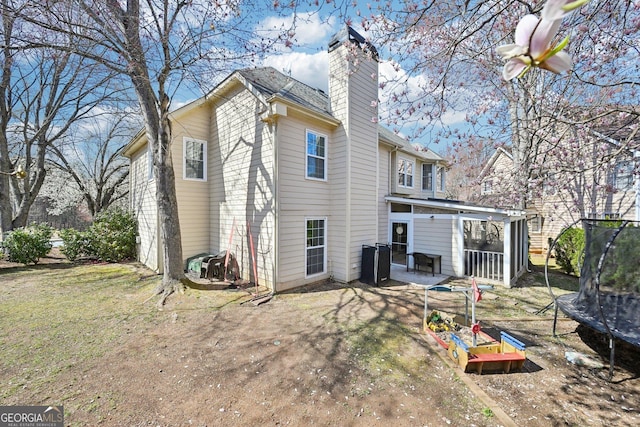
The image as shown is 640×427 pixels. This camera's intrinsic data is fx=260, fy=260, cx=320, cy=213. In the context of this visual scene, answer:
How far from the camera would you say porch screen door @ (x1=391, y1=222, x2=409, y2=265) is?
10.1m

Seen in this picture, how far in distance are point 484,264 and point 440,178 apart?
8.30 metres

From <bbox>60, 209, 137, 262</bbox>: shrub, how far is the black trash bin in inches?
380

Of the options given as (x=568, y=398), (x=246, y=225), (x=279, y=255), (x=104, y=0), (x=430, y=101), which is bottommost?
(x=568, y=398)

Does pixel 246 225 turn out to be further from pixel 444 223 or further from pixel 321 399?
pixel 444 223

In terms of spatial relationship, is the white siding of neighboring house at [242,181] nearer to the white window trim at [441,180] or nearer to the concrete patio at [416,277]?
the concrete patio at [416,277]

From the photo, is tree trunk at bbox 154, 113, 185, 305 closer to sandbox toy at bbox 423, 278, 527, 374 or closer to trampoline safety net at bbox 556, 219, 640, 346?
sandbox toy at bbox 423, 278, 527, 374

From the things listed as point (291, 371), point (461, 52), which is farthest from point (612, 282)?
point (291, 371)

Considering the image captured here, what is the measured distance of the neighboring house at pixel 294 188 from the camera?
717 centimetres

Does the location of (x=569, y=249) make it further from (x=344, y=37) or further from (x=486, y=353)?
(x=344, y=37)

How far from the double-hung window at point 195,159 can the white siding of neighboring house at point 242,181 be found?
0.26m

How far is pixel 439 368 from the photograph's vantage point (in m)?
3.73

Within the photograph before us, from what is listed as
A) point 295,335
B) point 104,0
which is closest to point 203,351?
point 295,335

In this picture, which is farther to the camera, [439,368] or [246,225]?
[246,225]

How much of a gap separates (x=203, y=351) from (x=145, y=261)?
7.74 metres
